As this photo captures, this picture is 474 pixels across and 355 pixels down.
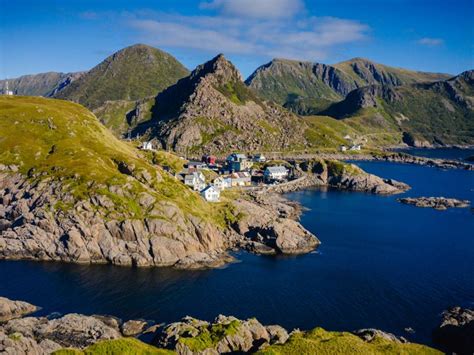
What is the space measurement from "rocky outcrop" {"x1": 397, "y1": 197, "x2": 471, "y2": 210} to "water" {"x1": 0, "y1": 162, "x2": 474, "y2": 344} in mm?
54779

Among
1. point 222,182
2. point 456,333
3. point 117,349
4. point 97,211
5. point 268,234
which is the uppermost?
point 222,182

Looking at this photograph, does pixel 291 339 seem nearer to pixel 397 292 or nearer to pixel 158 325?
pixel 158 325

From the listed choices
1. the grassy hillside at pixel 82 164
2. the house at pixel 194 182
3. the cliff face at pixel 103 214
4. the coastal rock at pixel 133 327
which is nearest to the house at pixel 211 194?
the grassy hillside at pixel 82 164

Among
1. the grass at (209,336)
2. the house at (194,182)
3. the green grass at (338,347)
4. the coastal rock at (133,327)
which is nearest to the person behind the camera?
the green grass at (338,347)

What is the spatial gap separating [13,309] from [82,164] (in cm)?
5675

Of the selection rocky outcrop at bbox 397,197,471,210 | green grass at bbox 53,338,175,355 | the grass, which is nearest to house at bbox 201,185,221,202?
the grass

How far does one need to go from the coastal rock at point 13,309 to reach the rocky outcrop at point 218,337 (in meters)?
27.8

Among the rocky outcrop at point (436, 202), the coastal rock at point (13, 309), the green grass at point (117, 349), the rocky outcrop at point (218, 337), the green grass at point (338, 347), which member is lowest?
the coastal rock at point (13, 309)

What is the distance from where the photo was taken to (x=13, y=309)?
247 ft

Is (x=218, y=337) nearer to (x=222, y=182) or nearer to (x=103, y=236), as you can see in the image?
(x=103, y=236)

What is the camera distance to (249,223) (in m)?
124

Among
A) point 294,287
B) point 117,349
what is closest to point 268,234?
point 294,287

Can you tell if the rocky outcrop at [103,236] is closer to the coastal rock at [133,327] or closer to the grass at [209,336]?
the coastal rock at [133,327]

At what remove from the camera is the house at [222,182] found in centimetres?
17550
